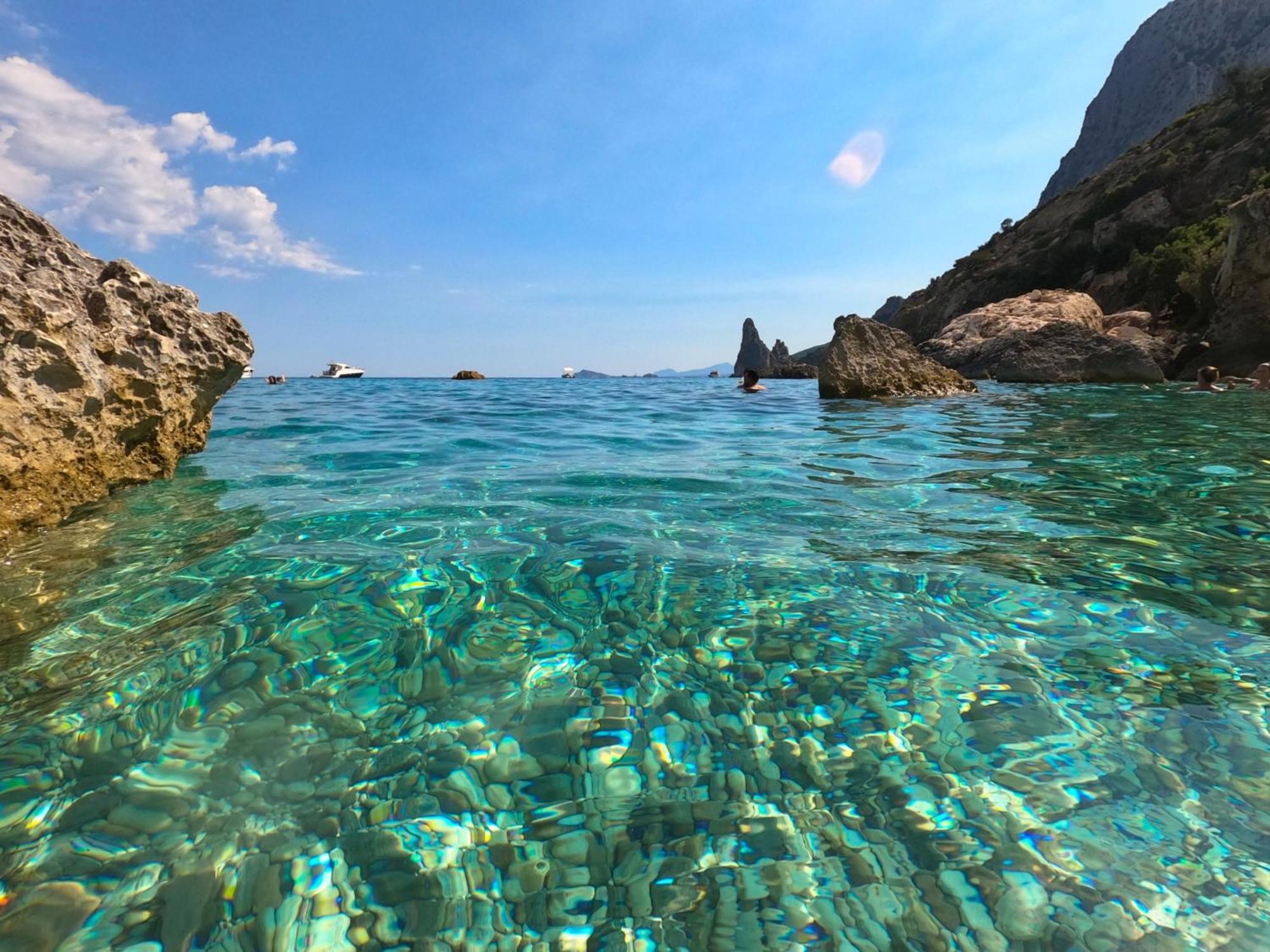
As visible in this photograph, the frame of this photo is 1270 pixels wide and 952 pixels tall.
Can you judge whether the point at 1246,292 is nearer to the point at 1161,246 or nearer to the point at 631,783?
the point at 1161,246

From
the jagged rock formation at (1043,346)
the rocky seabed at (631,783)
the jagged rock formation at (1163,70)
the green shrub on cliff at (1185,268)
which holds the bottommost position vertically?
the rocky seabed at (631,783)

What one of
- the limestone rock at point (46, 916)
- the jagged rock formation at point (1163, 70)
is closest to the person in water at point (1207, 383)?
the limestone rock at point (46, 916)

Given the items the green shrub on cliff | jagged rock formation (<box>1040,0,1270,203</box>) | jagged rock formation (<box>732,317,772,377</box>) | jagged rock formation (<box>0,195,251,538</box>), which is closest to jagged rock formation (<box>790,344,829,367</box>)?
jagged rock formation (<box>732,317,772,377</box>)

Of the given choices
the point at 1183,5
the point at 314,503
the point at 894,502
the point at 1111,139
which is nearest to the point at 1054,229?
the point at 894,502

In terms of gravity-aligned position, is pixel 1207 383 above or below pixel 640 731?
above

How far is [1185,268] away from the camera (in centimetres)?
2522

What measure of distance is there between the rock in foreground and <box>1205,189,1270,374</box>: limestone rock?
31.4 ft

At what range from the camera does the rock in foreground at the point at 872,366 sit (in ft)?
54.4

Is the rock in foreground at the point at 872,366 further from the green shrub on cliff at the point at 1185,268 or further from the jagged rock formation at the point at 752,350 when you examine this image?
the jagged rock formation at the point at 752,350

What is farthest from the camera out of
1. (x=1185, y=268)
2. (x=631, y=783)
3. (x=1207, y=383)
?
(x=1185, y=268)

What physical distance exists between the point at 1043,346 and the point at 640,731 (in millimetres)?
26143

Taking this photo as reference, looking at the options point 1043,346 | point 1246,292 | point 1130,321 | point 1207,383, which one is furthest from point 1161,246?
point 1207,383

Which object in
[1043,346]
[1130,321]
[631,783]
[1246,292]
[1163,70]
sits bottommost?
[631,783]

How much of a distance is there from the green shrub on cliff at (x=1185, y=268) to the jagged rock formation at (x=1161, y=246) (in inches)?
2.1
